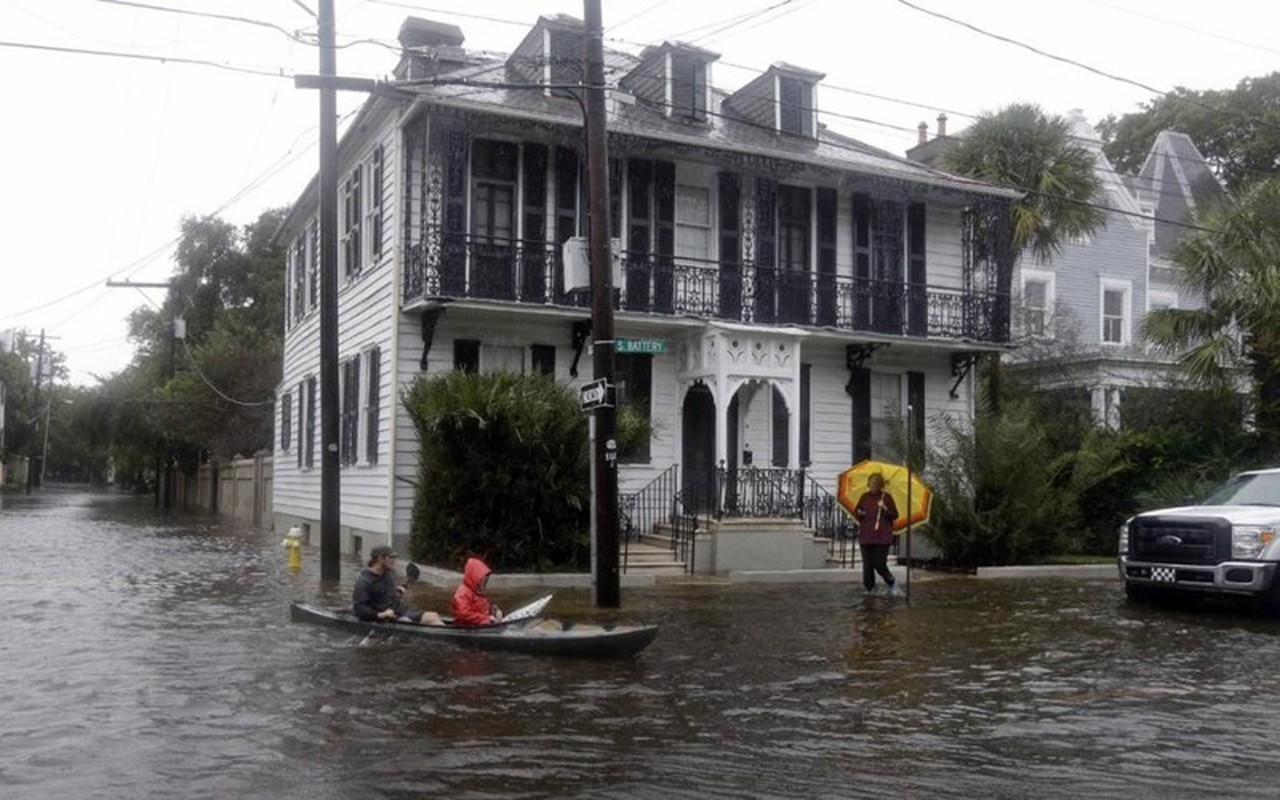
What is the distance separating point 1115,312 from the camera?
38.2m

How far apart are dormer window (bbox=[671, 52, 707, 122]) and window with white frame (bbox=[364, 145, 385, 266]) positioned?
544cm

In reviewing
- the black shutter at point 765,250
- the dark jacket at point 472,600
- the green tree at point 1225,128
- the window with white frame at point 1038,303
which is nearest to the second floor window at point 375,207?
the black shutter at point 765,250

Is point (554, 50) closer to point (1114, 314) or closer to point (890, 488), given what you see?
point (890, 488)

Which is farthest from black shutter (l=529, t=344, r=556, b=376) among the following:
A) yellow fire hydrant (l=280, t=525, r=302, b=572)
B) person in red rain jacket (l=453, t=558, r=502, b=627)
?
person in red rain jacket (l=453, t=558, r=502, b=627)

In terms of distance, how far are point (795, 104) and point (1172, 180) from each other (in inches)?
919

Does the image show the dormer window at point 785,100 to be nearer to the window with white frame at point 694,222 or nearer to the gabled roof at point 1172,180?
the window with white frame at point 694,222

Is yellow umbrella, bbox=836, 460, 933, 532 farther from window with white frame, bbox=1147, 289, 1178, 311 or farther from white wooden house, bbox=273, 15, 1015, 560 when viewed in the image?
window with white frame, bbox=1147, 289, 1178, 311

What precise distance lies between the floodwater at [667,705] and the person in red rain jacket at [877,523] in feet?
2.89

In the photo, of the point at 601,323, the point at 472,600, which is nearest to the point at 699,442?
the point at 601,323

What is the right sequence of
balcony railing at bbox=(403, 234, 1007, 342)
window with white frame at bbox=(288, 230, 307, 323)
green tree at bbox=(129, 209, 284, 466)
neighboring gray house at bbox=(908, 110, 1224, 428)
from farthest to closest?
1. green tree at bbox=(129, 209, 284, 466)
2. neighboring gray house at bbox=(908, 110, 1224, 428)
3. window with white frame at bbox=(288, 230, 307, 323)
4. balcony railing at bbox=(403, 234, 1007, 342)

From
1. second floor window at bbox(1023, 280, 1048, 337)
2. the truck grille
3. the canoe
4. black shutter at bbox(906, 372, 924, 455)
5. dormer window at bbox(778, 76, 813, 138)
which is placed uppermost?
dormer window at bbox(778, 76, 813, 138)

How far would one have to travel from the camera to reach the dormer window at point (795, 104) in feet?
82.5

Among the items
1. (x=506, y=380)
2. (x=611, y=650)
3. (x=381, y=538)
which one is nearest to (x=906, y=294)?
(x=506, y=380)

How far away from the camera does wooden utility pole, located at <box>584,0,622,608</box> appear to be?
15.1 metres
